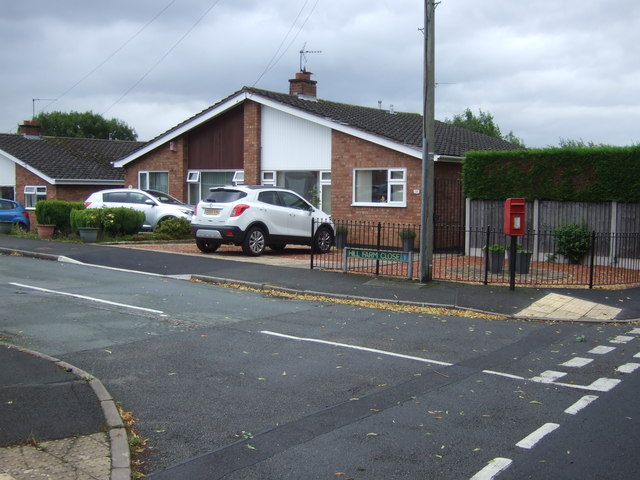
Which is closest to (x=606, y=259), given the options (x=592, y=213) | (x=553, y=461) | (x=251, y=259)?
(x=592, y=213)

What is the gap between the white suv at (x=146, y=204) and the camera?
24156 millimetres

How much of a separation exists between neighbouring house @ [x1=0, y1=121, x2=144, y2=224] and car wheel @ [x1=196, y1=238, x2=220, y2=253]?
1595cm

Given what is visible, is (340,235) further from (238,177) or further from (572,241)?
(572,241)

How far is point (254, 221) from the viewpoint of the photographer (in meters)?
18.0

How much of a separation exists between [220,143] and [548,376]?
19.8 metres

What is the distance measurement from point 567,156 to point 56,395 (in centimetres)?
1419

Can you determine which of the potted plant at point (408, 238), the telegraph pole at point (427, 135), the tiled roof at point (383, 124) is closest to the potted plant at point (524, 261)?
the telegraph pole at point (427, 135)

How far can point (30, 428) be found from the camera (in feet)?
17.3

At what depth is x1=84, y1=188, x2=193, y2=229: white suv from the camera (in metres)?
24.2

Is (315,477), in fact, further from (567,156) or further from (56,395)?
(567,156)

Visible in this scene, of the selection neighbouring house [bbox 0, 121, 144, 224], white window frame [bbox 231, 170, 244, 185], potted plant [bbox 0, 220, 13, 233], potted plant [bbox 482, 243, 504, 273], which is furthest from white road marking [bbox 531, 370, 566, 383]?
neighbouring house [bbox 0, 121, 144, 224]

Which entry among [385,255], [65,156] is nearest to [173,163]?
[65,156]

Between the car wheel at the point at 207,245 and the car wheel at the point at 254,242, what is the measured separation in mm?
1153

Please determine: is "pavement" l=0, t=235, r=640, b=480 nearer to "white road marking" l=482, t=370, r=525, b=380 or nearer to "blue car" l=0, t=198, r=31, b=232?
"white road marking" l=482, t=370, r=525, b=380
